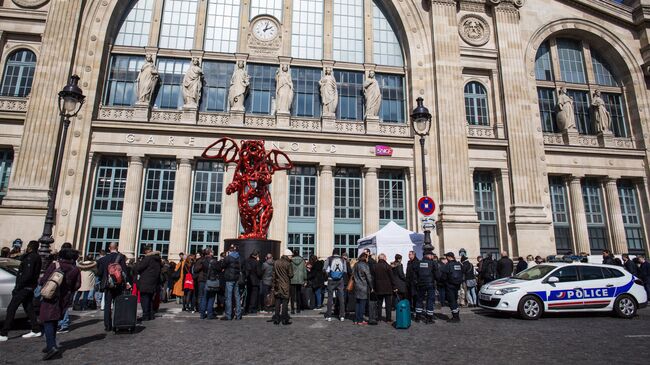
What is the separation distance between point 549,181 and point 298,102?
16443 mm

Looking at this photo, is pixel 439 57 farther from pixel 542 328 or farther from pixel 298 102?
pixel 542 328

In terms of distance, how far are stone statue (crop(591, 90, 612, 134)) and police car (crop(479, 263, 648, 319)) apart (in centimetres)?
1753

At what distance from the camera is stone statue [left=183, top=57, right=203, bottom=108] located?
70.5 feet

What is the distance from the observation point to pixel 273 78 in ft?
76.0

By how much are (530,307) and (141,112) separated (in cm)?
2041

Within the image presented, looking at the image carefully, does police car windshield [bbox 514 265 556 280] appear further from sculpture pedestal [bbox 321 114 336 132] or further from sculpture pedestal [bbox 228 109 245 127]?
sculpture pedestal [bbox 228 109 245 127]

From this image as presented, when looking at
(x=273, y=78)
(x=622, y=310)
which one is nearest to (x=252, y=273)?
(x=622, y=310)

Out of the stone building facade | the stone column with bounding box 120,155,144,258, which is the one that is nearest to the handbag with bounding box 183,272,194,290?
the stone building facade

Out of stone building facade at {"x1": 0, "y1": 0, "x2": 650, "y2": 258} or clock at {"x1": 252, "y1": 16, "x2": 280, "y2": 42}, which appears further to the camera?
clock at {"x1": 252, "y1": 16, "x2": 280, "y2": 42}

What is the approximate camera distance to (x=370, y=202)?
22.0 meters

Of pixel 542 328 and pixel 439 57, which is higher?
pixel 439 57

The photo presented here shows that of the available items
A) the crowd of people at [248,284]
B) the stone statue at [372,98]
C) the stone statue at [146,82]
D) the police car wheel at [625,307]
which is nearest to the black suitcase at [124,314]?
the crowd of people at [248,284]

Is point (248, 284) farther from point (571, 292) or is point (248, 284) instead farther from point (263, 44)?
point (263, 44)

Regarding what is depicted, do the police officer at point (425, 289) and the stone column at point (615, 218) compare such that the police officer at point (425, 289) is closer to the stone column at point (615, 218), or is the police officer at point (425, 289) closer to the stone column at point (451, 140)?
the stone column at point (451, 140)
